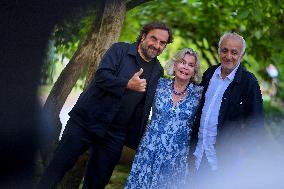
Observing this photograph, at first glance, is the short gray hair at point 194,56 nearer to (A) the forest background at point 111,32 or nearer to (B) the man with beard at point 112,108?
(B) the man with beard at point 112,108

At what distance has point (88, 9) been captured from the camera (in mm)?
4609

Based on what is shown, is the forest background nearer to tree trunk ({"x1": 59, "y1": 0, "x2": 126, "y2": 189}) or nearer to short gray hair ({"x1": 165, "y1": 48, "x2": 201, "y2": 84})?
tree trunk ({"x1": 59, "y1": 0, "x2": 126, "y2": 189})

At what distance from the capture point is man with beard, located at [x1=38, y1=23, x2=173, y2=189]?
3.71 meters

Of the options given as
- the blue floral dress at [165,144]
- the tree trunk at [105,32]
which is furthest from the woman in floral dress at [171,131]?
the tree trunk at [105,32]

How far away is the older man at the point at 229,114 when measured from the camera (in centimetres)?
362

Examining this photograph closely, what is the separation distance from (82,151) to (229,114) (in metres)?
1.27

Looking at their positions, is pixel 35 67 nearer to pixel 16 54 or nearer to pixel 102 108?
pixel 16 54

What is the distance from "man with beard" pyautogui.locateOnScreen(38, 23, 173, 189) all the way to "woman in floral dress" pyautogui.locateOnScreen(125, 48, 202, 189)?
98 millimetres

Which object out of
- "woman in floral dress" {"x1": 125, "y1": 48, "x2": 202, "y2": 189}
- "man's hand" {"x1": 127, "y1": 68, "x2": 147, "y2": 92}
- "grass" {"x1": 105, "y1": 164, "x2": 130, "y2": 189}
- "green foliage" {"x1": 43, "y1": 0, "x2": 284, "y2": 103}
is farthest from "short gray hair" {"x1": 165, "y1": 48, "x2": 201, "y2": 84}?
"grass" {"x1": 105, "y1": 164, "x2": 130, "y2": 189}

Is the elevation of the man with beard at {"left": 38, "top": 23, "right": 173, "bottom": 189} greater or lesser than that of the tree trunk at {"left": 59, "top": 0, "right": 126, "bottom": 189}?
lesser

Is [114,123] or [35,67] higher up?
[35,67]

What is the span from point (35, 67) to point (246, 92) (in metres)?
1.67

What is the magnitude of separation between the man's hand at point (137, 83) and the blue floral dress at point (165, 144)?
390mm

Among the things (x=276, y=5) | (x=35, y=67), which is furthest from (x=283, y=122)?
(x=35, y=67)
